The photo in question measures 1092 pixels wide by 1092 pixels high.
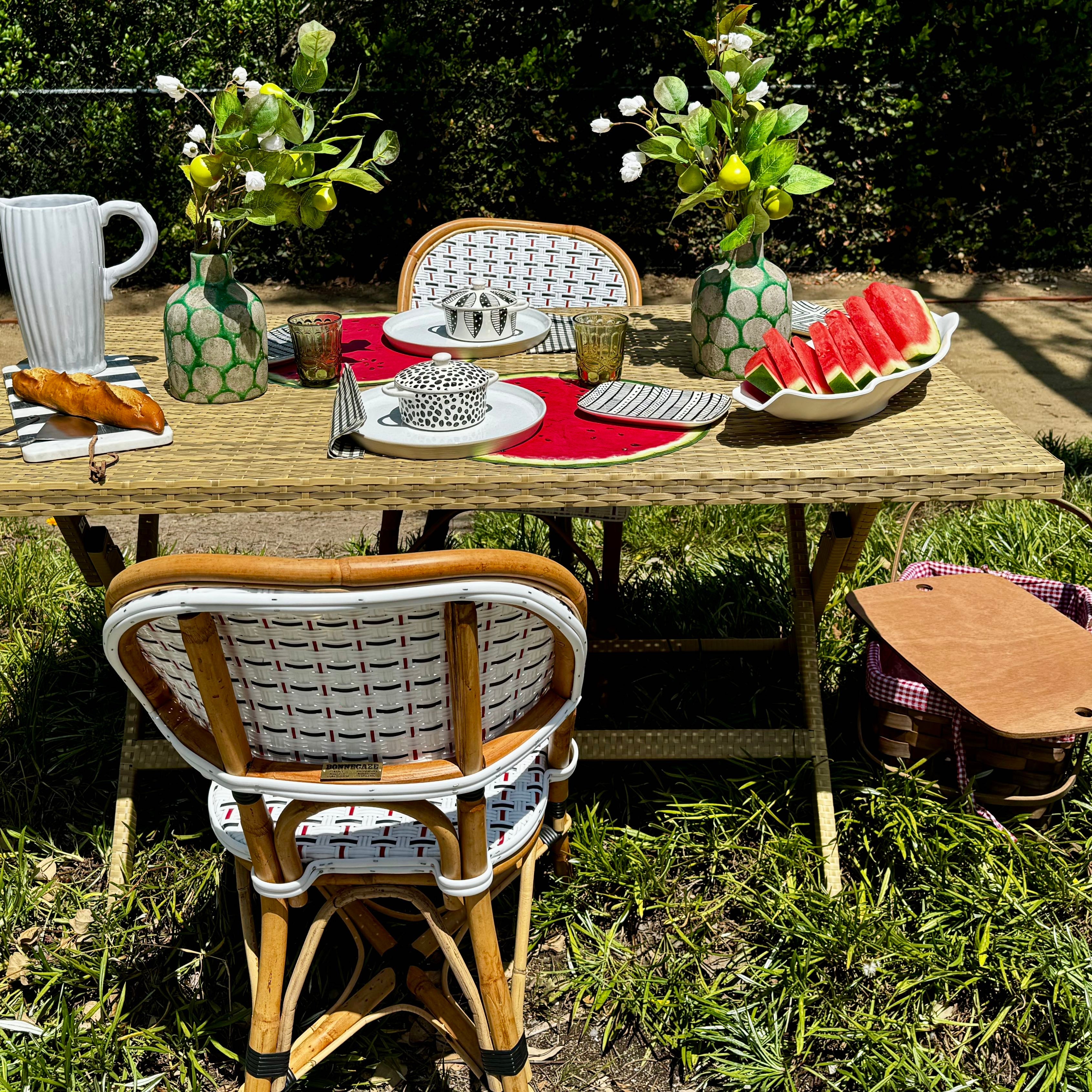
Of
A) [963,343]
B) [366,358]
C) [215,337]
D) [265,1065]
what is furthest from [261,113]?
[963,343]

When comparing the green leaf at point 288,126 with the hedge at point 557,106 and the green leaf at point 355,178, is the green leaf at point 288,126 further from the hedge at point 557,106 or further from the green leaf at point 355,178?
the hedge at point 557,106

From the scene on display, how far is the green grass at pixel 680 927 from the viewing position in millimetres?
2092

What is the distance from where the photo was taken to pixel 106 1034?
2.11 m

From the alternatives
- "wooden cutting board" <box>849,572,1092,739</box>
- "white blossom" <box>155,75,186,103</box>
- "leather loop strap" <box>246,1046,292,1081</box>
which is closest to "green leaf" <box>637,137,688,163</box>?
"white blossom" <box>155,75,186,103</box>

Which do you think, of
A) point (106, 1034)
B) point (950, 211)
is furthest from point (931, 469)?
point (950, 211)

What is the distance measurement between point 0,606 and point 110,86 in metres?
4.61

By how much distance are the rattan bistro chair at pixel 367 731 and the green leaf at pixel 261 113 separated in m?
1.01

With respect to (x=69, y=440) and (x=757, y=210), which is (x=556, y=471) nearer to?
(x=757, y=210)

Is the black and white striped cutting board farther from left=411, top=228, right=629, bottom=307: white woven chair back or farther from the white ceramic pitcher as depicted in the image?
left=411, top=228, right=629, bottom=307: white woven chair back

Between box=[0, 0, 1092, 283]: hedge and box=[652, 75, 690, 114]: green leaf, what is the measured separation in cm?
455

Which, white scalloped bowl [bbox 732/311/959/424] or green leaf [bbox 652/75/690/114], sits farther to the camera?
green leaf [bbox 652/75/690/114]

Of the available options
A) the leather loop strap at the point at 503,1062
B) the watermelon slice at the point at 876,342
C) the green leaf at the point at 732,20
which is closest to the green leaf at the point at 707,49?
the green leaf at the point at 732,20

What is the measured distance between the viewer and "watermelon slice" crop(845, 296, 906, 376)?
2.12m

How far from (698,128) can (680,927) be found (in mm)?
1661
